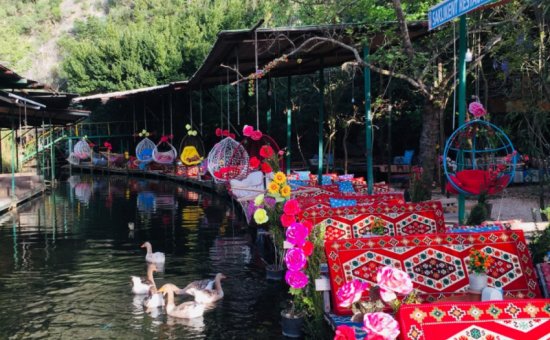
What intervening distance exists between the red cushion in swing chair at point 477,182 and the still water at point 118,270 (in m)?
2.68

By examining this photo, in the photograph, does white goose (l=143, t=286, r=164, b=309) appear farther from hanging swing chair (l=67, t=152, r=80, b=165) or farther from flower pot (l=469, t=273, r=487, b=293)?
hanging swing chair (l=67, t=152, r=80, b=165)

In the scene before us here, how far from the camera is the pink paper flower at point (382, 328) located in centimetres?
346

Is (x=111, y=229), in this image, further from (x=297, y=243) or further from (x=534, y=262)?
(x=534, y=262)

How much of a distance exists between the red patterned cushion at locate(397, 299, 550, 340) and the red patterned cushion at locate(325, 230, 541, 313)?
1783mm

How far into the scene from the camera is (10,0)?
71750mm

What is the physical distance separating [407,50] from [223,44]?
3.95 m

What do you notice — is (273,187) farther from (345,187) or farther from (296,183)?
(296,183)

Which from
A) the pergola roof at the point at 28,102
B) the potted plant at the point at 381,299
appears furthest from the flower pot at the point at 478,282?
the pergola roof at the point at 28,102

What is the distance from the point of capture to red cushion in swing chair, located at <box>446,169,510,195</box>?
8305 mm

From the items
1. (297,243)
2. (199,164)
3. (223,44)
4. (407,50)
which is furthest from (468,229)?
(199,164)

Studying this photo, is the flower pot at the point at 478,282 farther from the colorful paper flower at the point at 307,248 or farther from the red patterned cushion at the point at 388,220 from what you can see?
the red patterned cushion at the point at 388,220

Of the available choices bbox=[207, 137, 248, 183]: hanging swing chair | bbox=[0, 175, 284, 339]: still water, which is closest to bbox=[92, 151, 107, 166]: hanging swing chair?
bbox=[0, 175, 284, 339]: still water

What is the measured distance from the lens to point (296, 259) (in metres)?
5.80

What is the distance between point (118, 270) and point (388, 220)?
4.46m
